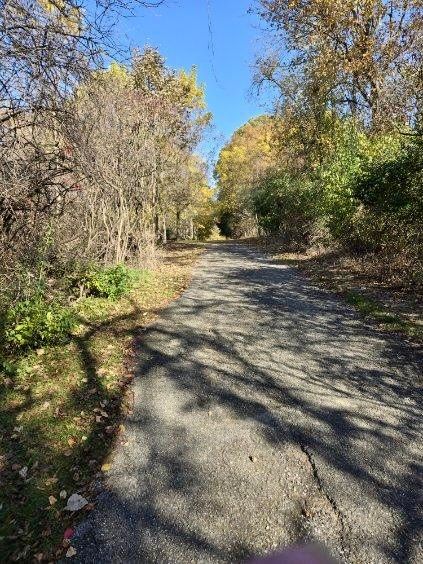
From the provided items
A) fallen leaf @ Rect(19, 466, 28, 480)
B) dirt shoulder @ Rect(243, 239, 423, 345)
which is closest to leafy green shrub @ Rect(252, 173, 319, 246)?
dirt shoulder @ Rect(243, 239, 423, 345)

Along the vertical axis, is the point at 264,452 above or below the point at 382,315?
below

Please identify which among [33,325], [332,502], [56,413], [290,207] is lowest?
[332,502]

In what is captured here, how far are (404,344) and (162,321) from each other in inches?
151

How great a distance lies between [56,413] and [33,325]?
157cm

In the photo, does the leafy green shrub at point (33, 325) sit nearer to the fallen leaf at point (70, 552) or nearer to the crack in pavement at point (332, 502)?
the fallen leaf at point (70, 552)

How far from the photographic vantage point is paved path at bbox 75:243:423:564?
9.18ft

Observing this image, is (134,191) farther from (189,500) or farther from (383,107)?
(189,500)

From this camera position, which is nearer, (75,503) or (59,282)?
(75,503)

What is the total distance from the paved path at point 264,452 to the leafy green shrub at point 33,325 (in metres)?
1.20

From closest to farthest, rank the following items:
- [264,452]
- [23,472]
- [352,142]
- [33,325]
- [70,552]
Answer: [70,552] → [23,472] → [264,452] → [33,325] → [352,142]

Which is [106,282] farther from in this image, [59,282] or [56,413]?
[56,413]

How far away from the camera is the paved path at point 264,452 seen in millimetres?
2799

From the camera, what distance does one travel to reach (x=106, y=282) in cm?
810

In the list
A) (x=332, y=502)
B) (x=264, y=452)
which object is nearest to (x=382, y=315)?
(x=264, y=452)
